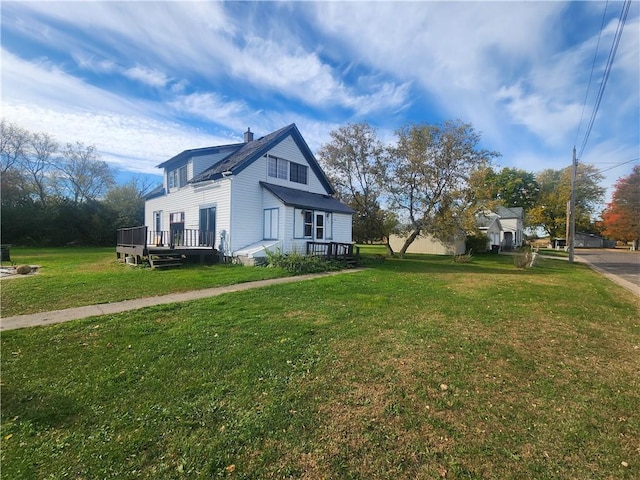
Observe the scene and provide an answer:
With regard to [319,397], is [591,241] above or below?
above

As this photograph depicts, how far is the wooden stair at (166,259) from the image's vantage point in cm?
1237

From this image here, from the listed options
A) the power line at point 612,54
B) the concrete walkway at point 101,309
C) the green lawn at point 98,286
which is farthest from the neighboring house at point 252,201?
the power line at point 612,54

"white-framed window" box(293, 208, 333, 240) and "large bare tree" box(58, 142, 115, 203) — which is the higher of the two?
"large bare tree" box(58, 142, 115, 203)

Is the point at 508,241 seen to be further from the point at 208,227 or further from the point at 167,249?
the point at 167,249

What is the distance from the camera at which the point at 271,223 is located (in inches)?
615

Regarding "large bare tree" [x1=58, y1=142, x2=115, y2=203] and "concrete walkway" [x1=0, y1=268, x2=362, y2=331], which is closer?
"concrete walkway" [x1=0, y1=268, x2=362, y2=331]

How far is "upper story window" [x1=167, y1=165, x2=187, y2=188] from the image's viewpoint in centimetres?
1841

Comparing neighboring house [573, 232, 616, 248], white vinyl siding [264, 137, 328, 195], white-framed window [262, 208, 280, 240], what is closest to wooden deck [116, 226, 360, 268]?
white-framed window [262, 208, 280, 240]

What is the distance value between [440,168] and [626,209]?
111 feet

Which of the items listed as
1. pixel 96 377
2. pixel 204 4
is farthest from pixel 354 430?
pixel 204 4

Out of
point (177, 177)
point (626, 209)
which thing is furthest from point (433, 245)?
point (626, 209)

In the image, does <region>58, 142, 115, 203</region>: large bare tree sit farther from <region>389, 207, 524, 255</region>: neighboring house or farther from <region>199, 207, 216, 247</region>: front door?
<region>389, 207, 524, 255</region>: neighboring house

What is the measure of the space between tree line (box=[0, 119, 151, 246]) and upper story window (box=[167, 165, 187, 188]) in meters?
7.14

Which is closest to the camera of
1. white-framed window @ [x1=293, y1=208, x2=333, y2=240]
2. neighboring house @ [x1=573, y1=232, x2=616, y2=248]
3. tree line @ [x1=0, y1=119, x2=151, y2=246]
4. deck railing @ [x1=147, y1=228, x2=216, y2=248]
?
deck railing @ [x1=147, y1=228, x2=216, y2=248]
